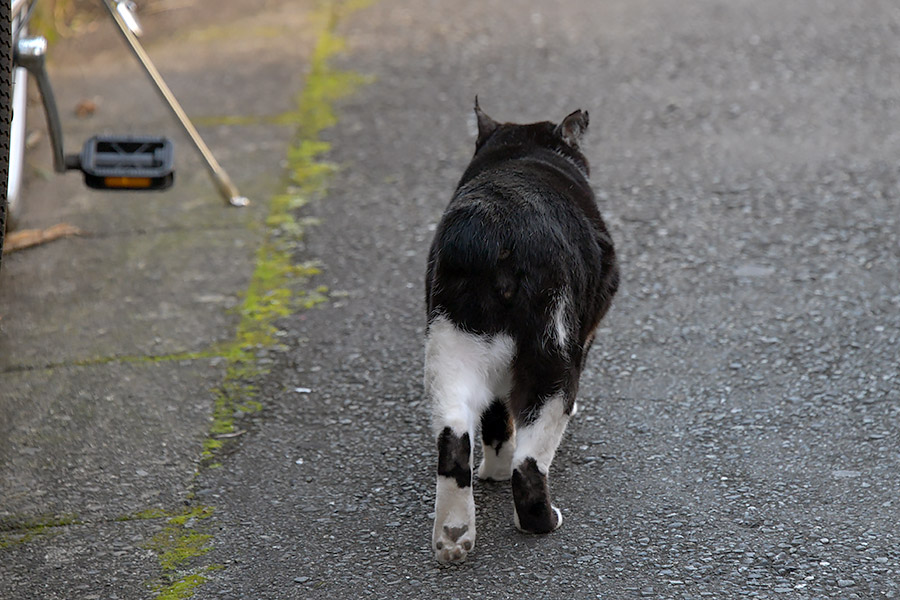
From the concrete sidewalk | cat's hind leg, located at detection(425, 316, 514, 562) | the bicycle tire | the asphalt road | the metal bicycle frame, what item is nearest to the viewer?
cat's hind leg, located at detection(425, 316, 514, 562)

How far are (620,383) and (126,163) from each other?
225 cm

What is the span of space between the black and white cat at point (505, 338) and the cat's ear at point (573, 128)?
1.71ft

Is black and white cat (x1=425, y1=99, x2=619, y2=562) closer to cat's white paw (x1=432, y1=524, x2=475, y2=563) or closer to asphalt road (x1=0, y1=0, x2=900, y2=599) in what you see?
cat's white paw (x1=432, y1=524, x2=475, y2=563)

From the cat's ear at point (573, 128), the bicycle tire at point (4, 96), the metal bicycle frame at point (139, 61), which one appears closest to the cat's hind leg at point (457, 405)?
the cat's ear at point (573, 128)

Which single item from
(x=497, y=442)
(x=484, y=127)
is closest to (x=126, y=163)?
(x=484, y=127)

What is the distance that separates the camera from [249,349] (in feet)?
13.7

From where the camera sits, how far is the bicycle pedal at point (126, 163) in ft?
14.6

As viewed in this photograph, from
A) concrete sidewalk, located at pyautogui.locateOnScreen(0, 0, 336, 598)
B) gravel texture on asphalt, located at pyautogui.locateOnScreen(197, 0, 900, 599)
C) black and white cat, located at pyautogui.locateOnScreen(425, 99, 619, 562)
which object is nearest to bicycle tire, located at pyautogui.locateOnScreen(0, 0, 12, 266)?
concrete sidewalk, located at pyautogui.locateOnScreen(0, 0, 336, 598)

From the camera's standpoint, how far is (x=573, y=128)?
3.62 meters

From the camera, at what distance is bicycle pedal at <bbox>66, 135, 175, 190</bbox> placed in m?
4.45

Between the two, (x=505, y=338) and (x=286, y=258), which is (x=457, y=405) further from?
(x=286, y=258)

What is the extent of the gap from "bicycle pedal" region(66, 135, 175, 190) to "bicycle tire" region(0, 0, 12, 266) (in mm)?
1306

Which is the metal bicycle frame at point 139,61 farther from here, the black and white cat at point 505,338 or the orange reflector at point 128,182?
the black and white cat at point 505,338

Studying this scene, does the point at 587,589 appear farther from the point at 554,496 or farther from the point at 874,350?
the point at 874,350
